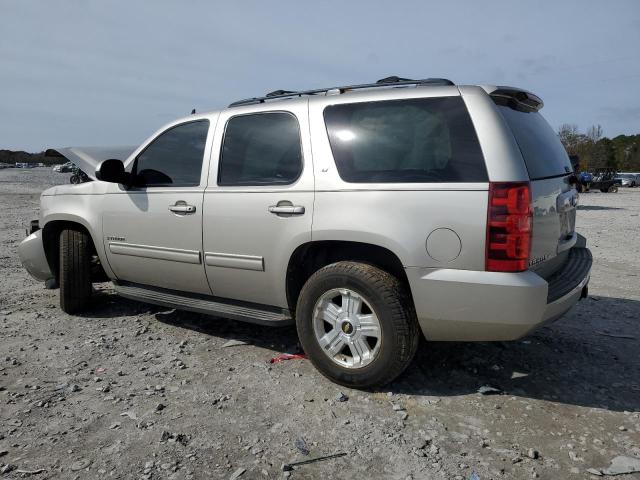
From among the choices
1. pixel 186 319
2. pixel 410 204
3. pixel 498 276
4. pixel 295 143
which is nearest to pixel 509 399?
pixel 498 276

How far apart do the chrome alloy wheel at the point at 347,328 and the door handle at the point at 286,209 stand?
57cm

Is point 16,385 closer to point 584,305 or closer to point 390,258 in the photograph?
point 390,258

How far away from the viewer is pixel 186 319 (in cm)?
475

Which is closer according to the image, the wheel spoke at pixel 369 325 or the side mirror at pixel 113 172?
the wheel spoke at pixel 369 325

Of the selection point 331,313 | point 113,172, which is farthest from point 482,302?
point 113,172

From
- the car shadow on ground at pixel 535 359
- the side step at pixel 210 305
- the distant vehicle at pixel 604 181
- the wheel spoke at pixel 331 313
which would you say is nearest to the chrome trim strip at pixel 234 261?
the side step at pixel 210 305

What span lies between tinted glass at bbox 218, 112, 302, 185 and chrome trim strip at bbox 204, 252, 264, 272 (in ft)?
1.76

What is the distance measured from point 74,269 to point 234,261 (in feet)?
6.41

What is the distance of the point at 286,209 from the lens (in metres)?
3.37

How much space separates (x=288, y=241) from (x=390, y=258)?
0.69 m

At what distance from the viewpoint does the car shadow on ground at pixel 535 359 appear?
3262 mm

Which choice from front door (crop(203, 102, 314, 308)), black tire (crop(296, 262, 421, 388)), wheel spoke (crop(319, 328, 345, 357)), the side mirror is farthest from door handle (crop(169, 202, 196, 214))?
wheel spoke (crop(319, 328, 345, 357))

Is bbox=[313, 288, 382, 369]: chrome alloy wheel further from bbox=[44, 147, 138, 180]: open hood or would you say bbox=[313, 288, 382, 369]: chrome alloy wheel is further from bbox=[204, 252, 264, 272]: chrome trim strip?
bbox=[44, 147, 138, 180]: open hood

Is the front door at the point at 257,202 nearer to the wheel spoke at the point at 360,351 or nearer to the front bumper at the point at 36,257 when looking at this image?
the wheel spoke at the point at 360,351
